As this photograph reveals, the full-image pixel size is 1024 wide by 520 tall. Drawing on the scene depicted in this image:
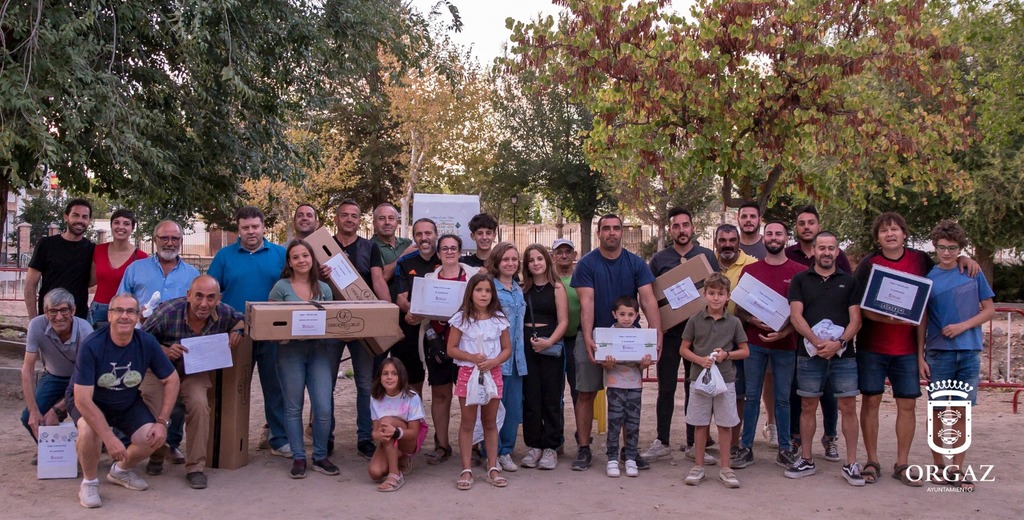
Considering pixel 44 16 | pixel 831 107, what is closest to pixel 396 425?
pixel 44 16

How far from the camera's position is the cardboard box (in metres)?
7.11

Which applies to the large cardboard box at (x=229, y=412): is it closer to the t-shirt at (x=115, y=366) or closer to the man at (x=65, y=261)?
the t-shirt at (x=115, y=366)

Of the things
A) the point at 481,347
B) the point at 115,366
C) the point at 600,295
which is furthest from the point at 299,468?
the point at 600,295

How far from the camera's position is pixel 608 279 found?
710 centimetres

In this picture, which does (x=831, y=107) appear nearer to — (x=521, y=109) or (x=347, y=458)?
(x=347, y=458)

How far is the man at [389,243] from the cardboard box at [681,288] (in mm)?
2161

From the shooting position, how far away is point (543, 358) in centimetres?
709

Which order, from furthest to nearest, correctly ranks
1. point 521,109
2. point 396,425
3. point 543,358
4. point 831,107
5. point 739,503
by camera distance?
point 521,109 < point 831,107 < point 543,358 < point 396,425 < point 739,503

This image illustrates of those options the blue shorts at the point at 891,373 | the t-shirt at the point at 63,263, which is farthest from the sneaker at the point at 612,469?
the t-shirt at the point at 63,263

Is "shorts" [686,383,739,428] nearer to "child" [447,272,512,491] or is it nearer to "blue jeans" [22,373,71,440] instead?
"child" [447,272,512,491]

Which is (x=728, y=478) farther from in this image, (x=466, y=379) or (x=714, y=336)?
(x=466, y=379)

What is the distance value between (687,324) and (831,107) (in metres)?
8.29

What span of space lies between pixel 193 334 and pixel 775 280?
4.50 metres

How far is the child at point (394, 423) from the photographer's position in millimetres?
6420
